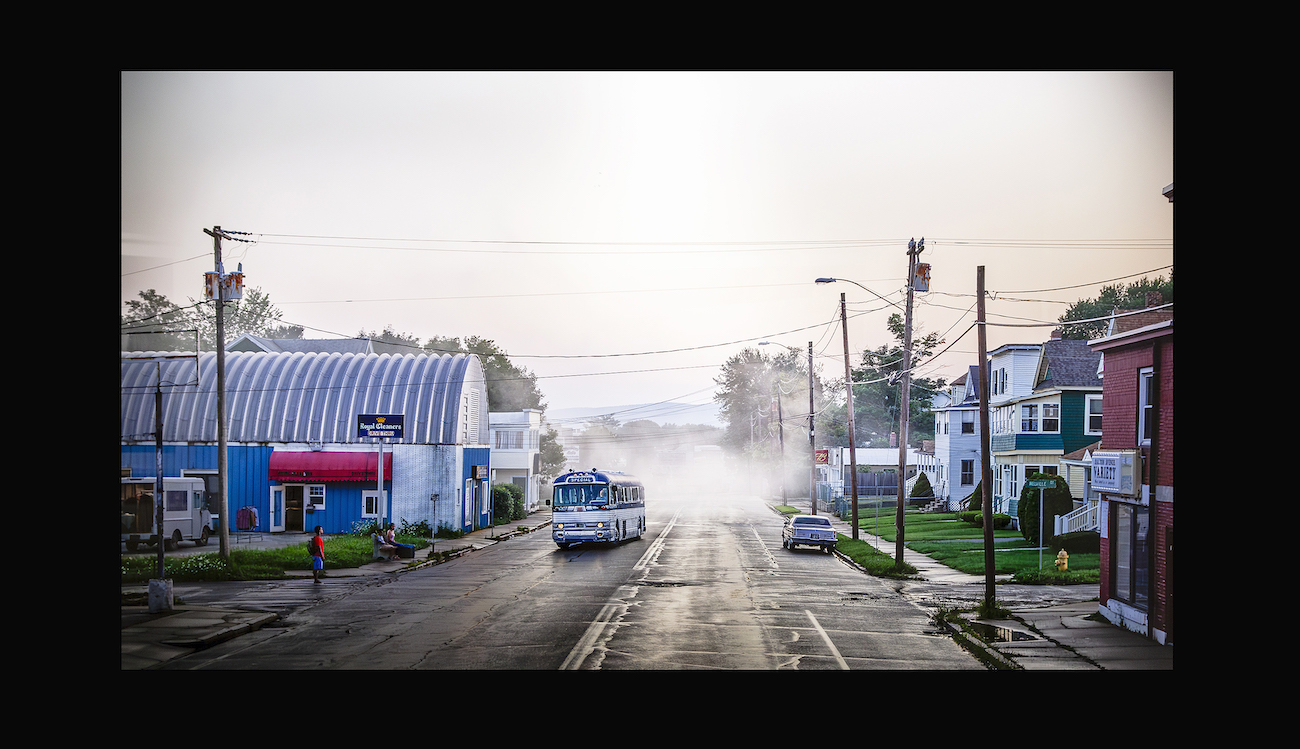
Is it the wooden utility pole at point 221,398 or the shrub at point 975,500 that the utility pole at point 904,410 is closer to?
the wooden utility pole at point 221,398

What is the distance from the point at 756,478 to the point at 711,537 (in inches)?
3418

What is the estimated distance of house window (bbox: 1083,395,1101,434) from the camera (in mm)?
44688

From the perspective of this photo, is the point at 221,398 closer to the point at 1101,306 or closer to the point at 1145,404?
the point at 1145,404

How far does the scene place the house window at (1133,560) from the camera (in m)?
19.8

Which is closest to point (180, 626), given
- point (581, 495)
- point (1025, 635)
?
point (1025, 635)

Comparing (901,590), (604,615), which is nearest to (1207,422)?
(604,615)

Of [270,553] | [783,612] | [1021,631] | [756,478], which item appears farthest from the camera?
[756,478]

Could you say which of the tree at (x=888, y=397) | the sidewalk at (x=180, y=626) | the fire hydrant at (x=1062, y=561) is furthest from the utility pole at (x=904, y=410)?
the tree at (x=888, y=397)

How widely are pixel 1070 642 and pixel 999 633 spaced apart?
1.48 meters

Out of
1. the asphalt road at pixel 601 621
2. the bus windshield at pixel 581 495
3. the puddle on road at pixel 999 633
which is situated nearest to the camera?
the asphalt road at pixel 601 621

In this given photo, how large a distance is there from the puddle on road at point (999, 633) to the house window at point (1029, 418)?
28.4 m
